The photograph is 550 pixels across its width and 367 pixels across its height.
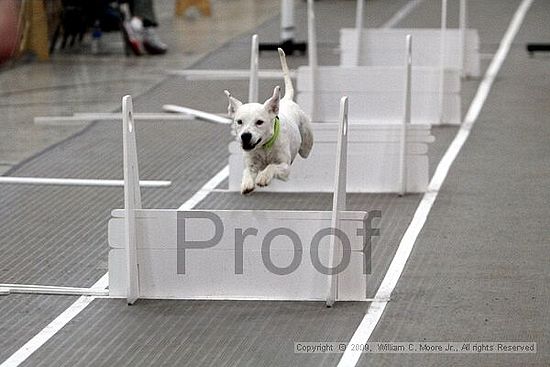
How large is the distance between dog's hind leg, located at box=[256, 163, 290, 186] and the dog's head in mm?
137

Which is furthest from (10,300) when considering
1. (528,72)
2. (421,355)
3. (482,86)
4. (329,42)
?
(329,42)

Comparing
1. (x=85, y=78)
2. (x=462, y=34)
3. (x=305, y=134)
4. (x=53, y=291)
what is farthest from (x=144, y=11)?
(x=53, y=291)

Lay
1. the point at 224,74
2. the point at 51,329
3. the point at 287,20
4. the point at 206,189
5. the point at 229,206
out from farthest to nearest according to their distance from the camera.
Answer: the point at 287,20 → the point at 224,74 → the point at 206,189 → the point at 229,206 → the point at 51,329

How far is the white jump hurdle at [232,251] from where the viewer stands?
554 cm

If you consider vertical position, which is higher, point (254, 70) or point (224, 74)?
point (254, 70)

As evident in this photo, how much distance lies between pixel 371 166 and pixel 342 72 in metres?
1.85

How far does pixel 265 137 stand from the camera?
17.5ft

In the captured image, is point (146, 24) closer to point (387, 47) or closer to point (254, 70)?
point (387, 47)

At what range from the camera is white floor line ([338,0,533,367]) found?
5.11 meters

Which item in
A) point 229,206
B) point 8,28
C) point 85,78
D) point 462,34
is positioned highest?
point 8,28

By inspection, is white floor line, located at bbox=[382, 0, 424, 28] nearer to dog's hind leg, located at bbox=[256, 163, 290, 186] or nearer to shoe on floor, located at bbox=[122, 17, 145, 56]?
shoe on floor, located at bbox=[122, 17, 145, 56]

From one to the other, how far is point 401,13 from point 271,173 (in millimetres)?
13694

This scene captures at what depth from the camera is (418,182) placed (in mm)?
7898

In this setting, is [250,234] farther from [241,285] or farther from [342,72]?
[342,72]
